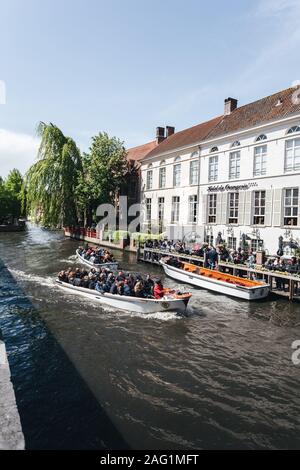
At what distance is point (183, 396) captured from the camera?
8.28 metres

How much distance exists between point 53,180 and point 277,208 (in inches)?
1045

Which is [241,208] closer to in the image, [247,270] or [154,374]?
[247,270]

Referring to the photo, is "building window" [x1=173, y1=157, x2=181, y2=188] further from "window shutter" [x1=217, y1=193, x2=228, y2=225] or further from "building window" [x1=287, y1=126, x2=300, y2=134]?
"building window" [x1=287, y1=126, x2=300, y2=134]

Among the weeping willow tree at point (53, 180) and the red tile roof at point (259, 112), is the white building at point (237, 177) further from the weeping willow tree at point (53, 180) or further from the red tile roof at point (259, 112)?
the weeping willow tree at point (53, 180)

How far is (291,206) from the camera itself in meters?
21.3

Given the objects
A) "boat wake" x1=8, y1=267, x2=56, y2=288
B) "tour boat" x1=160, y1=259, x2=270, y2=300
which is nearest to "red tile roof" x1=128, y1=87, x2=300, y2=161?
"tour boat" x1=160, y1=259, x2=270, y2=300

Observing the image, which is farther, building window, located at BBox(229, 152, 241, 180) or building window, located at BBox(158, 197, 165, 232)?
building window, located at BBox(158, 197, 165, 232)

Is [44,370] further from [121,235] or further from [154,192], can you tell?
[154,192]

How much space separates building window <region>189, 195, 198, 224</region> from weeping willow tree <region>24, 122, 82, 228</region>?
16.2 m

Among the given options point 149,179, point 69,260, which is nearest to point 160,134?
point 149,179

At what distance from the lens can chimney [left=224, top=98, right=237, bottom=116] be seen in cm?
3041

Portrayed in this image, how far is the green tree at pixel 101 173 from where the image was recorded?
38781mm

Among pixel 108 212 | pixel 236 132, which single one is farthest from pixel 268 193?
pixel 108 212

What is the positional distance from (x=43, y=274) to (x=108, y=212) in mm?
20110
